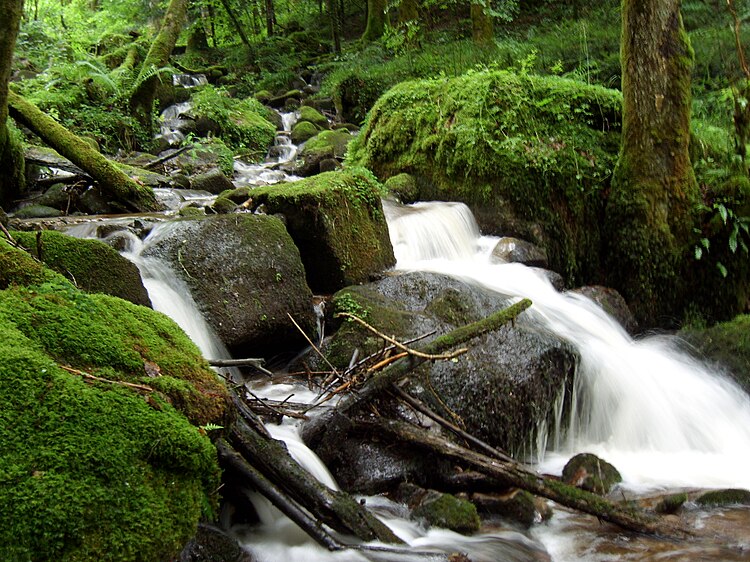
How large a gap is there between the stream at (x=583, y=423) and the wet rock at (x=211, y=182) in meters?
3.24

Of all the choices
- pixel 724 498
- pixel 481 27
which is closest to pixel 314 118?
pixel 481 27

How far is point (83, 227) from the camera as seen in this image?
6.02 meters

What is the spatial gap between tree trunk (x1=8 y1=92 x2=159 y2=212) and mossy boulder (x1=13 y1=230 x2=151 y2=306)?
3480 millimetres

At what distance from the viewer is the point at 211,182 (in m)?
9.77

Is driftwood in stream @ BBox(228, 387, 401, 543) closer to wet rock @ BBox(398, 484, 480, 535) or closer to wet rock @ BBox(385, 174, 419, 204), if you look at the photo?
wet rock @ BBox(398, 484, 480, 535)

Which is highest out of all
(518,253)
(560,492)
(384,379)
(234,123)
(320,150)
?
(234,123)

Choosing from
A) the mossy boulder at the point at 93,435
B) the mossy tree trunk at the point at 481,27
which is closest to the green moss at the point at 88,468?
the mossy boulder at the point at 93,435

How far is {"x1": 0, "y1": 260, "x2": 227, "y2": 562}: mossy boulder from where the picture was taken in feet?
6.19

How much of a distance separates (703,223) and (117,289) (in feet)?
21.5

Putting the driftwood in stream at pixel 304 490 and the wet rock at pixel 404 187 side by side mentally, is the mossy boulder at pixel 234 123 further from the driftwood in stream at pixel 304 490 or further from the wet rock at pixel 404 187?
the driftwood in stream at pixel 304 490

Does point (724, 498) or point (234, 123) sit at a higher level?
point (234, 123)

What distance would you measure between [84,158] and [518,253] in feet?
18.3

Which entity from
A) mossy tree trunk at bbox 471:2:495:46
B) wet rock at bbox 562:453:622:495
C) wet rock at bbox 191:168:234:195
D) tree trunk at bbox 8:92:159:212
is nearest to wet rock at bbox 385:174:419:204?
wet rock at bbox 191:168:234:195

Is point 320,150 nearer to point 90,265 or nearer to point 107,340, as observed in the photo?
point 90,265
